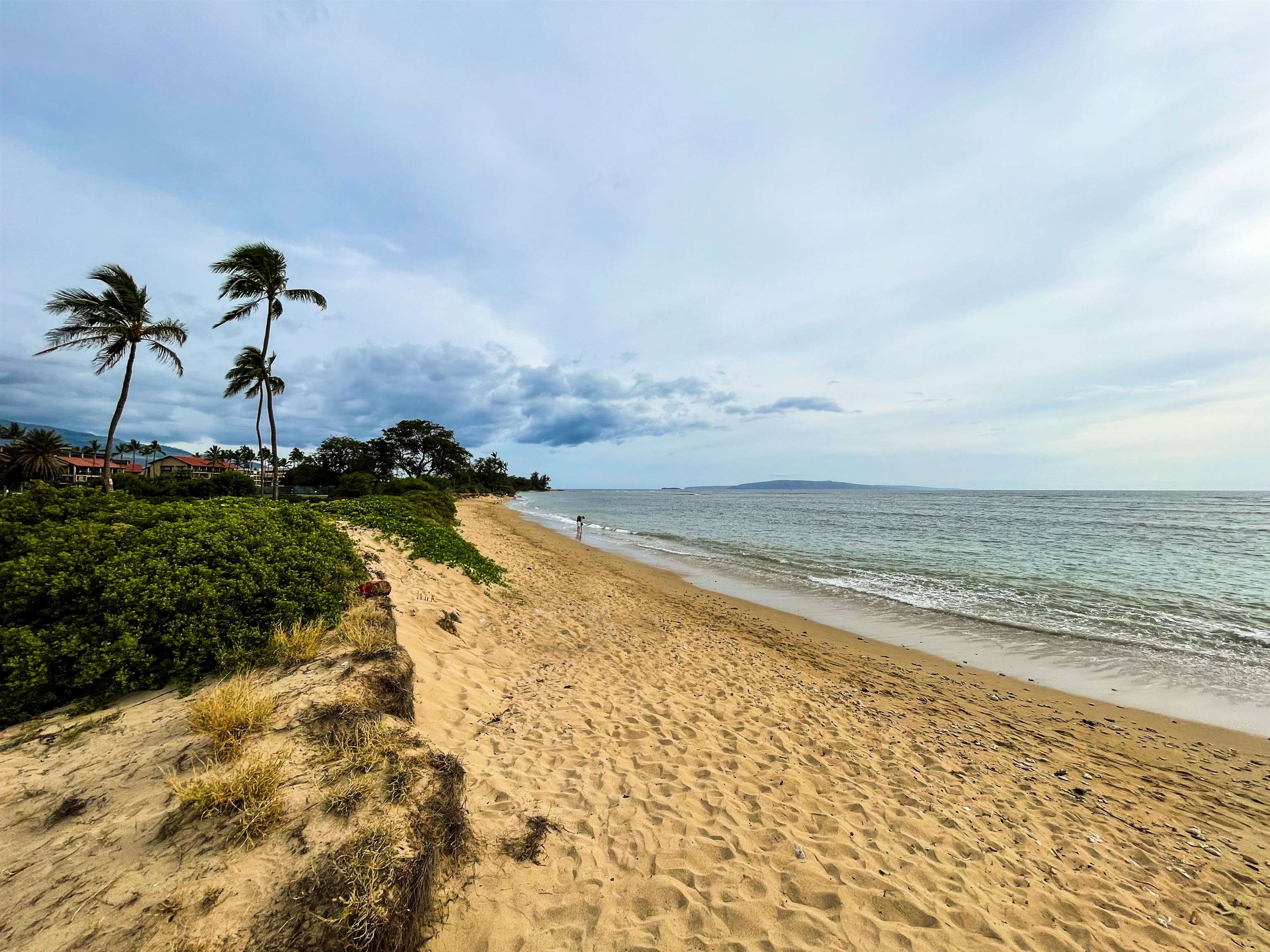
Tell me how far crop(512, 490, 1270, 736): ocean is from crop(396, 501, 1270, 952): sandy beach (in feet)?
6.53

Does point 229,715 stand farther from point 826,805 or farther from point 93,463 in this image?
point 93,463

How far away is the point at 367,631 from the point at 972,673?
10.4 meters

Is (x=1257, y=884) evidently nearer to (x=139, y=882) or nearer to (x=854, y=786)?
(x=854, y=786)

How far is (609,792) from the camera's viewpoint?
182 inches

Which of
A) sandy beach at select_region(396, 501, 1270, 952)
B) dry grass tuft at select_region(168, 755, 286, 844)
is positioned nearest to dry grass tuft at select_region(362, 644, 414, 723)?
sandy beach at select_region(396, 501, 1270, 952)

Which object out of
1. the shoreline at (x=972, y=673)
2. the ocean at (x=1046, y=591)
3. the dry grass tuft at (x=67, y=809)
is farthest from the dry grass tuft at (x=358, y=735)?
the ocean at (x=1046, y=591)

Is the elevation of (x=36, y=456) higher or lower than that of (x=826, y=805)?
higher

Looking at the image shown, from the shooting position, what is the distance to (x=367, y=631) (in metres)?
5.73

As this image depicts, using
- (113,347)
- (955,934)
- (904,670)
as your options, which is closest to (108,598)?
(955,934)

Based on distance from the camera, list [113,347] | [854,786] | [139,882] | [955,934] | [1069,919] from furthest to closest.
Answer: [113,347] < [854,786] < [1069,919] < [955,934] < [139,882]

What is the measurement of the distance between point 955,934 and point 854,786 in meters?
1.67

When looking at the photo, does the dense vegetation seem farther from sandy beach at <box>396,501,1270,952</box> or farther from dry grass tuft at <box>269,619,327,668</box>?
sandy beach at <box>396,501,1270,952</box>

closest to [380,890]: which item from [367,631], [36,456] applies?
[367,631]

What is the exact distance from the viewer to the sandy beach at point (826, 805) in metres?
3.37
